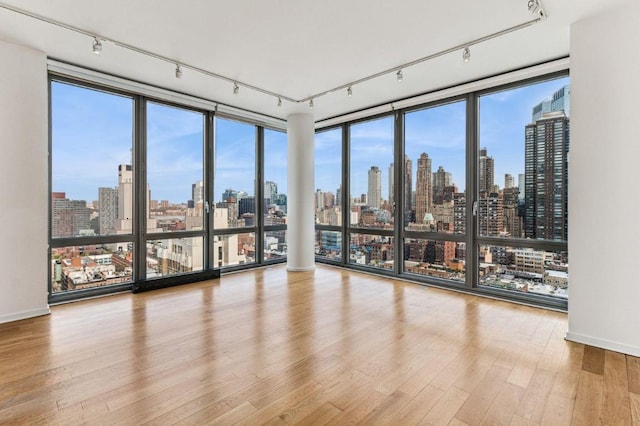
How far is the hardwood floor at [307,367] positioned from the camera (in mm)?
1835

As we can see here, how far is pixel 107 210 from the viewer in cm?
430

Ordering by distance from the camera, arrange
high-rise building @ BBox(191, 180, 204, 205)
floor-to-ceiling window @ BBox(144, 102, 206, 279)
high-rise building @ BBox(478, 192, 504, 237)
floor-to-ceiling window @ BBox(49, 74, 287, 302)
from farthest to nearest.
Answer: high-rise building @ BBox(191, 180, 204, 205) < floor-to-ceiling window @ BBox(144, 102, 206, 279) < high-rise building @ BBox(478, 192, 504, 237) < floor-to-ceiling window @ BBox(49, 74, 287, 302)

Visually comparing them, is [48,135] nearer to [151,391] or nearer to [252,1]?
[252,1]

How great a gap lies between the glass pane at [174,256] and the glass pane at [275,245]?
4.48 feet

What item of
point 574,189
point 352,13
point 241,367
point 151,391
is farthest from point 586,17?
point 151,391

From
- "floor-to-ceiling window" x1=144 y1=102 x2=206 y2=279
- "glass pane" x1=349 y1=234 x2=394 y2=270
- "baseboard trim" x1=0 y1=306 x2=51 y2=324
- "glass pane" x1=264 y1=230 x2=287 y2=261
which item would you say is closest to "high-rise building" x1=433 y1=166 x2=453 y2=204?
"glass pane" x1=349 y1=234 x2=394 y2=270

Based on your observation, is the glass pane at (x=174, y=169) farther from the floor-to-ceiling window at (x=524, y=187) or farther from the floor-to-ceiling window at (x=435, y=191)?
the floor-to-ceiling window at (x=524, y=187)

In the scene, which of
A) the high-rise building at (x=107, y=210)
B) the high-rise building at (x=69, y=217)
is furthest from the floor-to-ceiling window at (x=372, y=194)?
the high-rise building at (x=69, y=217)

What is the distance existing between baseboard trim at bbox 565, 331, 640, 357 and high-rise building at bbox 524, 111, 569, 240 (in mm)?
1280

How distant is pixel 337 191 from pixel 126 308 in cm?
408

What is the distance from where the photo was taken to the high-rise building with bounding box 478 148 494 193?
427 cm

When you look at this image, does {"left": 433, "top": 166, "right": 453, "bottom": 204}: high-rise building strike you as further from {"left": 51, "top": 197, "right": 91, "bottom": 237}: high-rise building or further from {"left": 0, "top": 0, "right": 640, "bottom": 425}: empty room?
{"left": 51, "top": 197, "right": 91, "bottom": 237}: high-rise building

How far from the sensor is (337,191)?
633cm

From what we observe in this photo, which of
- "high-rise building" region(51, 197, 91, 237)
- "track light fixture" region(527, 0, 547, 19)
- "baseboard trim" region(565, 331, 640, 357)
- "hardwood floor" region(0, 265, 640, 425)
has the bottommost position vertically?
"hardwood floor" region(0, 265, 640, 425)
